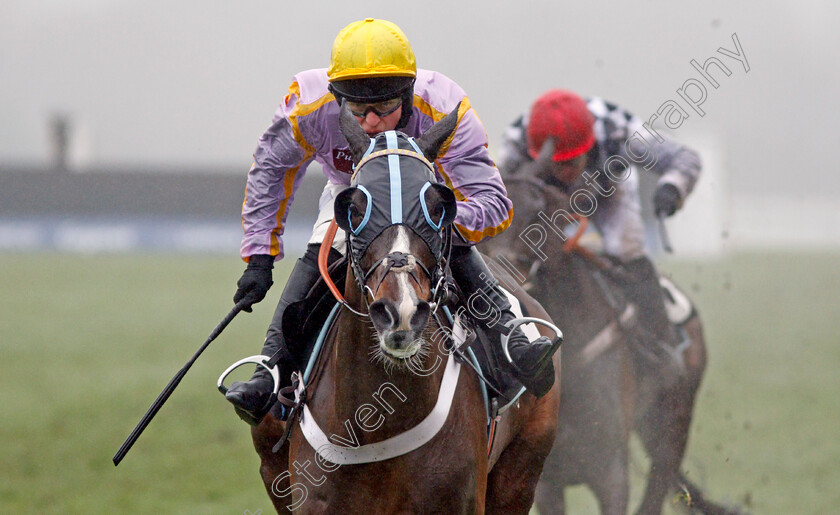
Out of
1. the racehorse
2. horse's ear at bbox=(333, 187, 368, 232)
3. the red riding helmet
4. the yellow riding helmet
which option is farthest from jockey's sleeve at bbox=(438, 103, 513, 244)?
the red riding helmet

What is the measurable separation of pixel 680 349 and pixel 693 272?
1444 centimetres

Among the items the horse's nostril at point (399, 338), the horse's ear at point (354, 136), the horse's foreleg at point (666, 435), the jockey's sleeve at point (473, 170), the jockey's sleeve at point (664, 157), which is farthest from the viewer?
the jockey's sleeve at point (664, 157)

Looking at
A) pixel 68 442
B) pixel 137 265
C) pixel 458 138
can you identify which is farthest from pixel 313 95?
pixel 137 265

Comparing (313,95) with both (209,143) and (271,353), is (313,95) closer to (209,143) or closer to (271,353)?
(271,353)

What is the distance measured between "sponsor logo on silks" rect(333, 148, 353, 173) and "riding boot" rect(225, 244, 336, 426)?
0.90 ft

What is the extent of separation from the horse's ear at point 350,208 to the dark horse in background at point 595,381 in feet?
6.77

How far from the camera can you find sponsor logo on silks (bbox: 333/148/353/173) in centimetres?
324

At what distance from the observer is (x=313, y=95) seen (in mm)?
3131

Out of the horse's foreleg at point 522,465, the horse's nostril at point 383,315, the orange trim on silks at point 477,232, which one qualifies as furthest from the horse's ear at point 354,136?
the horse's foreleg at point 522,465

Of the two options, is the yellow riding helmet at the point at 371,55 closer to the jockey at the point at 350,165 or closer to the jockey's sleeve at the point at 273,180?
the jockey at the point at 350,165

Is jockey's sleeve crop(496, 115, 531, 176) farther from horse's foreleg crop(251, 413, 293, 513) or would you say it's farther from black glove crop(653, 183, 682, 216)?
horse's foreleg crop(251, 413, 293, 513)

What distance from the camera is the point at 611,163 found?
5.36m

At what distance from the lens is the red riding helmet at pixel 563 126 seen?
17.0ft

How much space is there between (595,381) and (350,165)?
6.55 ft
